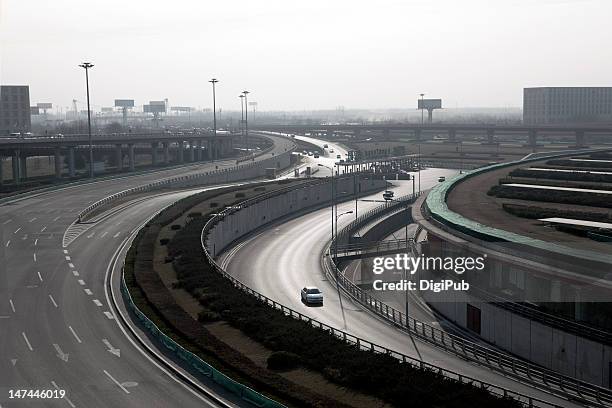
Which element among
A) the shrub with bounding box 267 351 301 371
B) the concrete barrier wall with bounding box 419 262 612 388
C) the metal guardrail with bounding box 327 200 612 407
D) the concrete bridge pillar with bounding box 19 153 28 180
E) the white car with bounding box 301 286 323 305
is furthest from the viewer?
the concrete bridge pillar with bounding box 19 153 28 180

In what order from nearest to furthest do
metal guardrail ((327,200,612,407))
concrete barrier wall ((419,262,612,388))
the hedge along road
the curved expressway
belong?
metal guardrail ((327,200,612,407)), the curved expressway, the hedge along road, concrete barrier wall ((419,262,612,388))

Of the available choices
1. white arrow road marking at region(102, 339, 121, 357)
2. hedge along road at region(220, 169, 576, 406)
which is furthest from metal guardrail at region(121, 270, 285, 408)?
hedge along road at region(220, 169, 576, 406)

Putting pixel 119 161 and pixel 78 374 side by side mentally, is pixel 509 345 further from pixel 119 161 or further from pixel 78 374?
pixel 119 161

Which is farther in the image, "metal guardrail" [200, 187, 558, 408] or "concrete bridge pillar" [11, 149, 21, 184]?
"concrete bridge pillar" [11, 149, 21, 184]

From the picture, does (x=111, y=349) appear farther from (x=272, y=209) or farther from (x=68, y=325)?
(x=272, y=209)

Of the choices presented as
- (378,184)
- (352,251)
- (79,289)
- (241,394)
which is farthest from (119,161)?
(241,394)

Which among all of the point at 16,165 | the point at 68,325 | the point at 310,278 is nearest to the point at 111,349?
the point at 68,325

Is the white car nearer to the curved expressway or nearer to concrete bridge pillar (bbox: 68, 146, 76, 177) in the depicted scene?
the curved expressway
